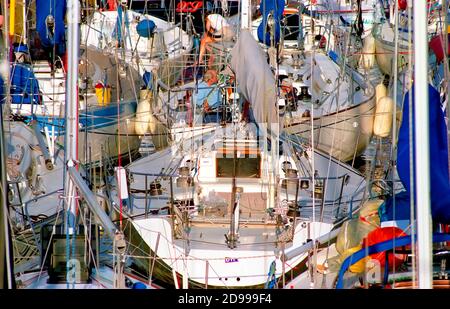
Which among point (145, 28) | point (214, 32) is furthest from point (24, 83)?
point (145, 28)

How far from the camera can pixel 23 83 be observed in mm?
12086

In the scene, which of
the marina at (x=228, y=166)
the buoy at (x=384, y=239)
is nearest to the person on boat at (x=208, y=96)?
the marina at (x=228, y=166)

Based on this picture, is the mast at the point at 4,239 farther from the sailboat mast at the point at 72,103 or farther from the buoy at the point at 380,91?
the buoy at the point at 380,91

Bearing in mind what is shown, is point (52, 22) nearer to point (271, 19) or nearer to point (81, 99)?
point (81, 99)

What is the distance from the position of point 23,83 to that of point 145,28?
3.40 m

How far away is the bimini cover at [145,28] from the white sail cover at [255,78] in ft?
20.6

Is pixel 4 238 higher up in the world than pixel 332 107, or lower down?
lower down

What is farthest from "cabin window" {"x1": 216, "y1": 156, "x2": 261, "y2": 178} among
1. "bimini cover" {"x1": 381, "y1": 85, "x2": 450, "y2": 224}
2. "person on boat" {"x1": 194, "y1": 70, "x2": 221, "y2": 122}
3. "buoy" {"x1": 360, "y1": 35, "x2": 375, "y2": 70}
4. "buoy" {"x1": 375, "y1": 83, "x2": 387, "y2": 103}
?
"buoy" {"x1": 360, "y1": 35, "x2": 375, "y2": 70}

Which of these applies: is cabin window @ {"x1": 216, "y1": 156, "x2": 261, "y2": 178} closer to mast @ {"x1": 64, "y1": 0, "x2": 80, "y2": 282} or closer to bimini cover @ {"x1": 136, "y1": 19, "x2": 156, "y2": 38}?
mast @ {"x1": 64, "y1": 0, "x2": 80, "y2": 282}

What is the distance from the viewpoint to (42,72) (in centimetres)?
1345

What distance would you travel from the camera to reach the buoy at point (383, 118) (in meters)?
11.3

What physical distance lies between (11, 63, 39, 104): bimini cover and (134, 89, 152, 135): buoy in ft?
4.84
